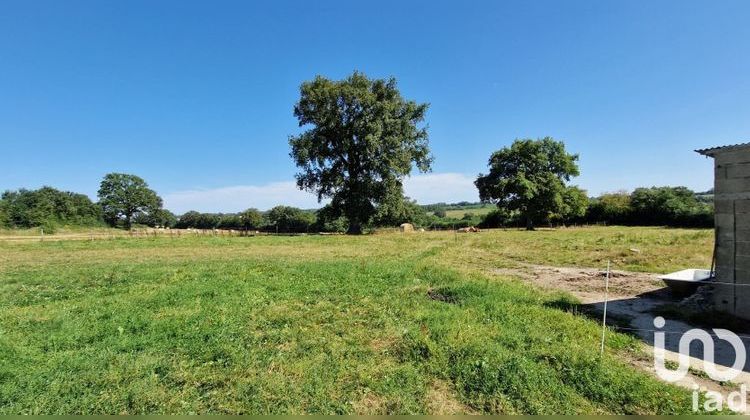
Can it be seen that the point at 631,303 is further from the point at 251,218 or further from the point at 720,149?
the point at 251,218

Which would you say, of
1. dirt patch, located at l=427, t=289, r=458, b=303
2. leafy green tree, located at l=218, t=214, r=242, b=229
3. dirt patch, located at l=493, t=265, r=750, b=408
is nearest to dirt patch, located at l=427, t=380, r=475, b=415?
dirt patch, located at l=493, t=265, r=750, b=408

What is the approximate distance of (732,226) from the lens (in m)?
8.46

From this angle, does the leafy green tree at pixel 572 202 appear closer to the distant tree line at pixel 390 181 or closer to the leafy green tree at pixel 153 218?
the distant tree line at pixel 390 181

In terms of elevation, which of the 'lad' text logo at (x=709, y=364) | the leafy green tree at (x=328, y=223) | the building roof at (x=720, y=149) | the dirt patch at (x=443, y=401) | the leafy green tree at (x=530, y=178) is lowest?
the dirt patch at (x=443, y=401)

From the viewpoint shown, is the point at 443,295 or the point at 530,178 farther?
the point at 530,178

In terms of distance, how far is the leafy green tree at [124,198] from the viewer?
76062mm

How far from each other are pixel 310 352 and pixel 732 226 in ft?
30.5

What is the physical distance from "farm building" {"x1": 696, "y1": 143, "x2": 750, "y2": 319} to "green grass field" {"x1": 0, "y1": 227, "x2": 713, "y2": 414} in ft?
11.0

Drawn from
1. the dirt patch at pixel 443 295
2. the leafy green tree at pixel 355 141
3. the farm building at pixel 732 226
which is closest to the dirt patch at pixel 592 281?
the farm building at pixel 732 226

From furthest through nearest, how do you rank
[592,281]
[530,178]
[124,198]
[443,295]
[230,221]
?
[230,221], [124,198], [530,178], [592,281], [443,295]

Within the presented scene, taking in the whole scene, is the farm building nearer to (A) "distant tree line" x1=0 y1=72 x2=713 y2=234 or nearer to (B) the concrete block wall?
(B) the concrete block wall

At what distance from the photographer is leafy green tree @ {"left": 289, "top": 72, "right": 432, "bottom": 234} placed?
3959 cm

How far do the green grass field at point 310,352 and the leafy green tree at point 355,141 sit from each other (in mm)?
28253

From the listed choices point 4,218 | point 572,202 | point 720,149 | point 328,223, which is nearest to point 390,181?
point 328,223
